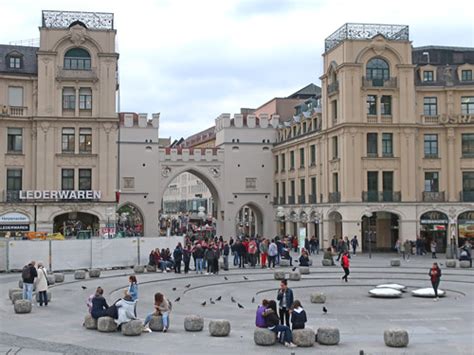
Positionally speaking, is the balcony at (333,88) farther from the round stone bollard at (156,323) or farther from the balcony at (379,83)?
the round stone bollard at (156,323)

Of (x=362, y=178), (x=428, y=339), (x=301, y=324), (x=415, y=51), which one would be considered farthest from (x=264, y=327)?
(x=415, y=51)

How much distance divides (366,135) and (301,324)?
38.1 meters

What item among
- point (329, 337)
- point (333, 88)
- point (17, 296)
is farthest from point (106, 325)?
point (333, 88)

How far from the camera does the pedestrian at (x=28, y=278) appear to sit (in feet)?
79.2

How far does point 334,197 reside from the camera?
55375 millimetres

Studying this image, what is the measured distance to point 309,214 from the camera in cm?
6100

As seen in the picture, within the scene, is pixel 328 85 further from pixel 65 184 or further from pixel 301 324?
pixel 301 324

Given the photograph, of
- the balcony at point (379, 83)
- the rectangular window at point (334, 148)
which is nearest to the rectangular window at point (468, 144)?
the balcony at point (379, 83)

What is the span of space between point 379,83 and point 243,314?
118ft

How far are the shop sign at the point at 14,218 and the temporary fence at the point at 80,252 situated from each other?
623 inches

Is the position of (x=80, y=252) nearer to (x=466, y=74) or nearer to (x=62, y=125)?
(x=62, y=125)

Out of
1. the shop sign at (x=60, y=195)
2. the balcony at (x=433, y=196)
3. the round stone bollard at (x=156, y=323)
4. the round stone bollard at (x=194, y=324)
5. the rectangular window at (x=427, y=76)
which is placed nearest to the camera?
the round stone bollard at (x=194, y=324)

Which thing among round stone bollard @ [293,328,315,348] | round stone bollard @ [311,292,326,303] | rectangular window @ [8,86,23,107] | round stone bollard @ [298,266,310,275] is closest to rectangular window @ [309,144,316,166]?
rectangular window @ [8,86,23,107]

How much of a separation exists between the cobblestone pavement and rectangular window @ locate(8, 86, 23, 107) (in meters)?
22.3
